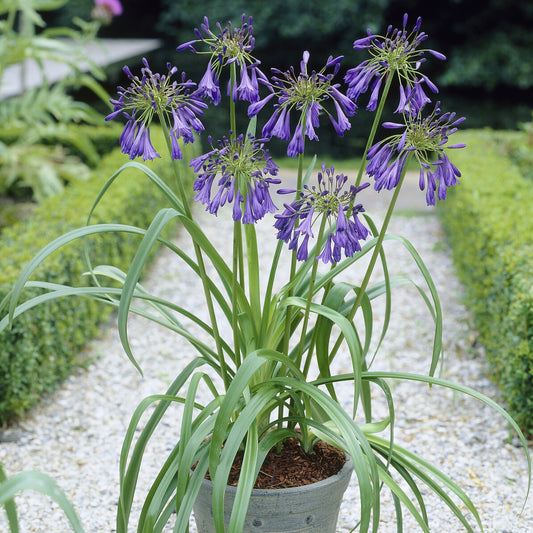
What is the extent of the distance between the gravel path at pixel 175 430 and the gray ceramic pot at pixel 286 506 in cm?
60

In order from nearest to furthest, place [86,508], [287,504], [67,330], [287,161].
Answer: [287,504]
[86,508]
[67,330]
[287,161]

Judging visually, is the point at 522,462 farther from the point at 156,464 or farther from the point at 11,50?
the point at 11,50

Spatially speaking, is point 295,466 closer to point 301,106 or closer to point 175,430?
point 301,106

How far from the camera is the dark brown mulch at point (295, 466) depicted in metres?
1.82

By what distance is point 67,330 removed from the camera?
3.41 meters

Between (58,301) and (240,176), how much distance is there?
195 centimetres

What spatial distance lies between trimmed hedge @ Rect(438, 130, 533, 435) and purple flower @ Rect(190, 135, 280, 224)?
169cm

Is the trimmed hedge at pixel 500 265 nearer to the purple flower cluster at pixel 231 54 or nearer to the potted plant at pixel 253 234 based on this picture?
the potted plant at pixel 253 234

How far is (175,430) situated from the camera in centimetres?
308

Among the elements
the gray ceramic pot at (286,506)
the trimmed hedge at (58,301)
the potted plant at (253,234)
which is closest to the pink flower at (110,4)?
the trimmed hedge at (58,301)

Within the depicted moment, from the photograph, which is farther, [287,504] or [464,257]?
[464,257]

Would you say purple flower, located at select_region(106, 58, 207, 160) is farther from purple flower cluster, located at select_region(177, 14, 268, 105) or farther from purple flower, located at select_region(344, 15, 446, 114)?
purple flower, located at select_region(344, 15, 446, 114)

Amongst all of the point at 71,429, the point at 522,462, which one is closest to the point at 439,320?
the point at 522,462

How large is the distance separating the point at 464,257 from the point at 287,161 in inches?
251
